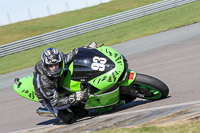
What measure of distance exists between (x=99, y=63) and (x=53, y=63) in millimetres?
727

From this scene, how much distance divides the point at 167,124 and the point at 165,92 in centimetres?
157

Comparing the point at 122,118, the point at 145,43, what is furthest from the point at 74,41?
the point at 122,118

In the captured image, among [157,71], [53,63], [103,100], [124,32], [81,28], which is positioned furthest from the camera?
[81,28]

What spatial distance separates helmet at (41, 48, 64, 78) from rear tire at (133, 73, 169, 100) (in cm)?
122

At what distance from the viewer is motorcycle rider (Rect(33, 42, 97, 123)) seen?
548cm

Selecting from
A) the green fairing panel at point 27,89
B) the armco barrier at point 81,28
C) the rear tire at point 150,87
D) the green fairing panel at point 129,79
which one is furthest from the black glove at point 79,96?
the armco barrier at point 81,28

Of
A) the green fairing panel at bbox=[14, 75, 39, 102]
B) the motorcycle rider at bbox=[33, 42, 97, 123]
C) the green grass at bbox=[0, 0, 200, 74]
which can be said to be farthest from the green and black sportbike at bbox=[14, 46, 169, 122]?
the green grass at bbox=[0, 0, 200, 74]

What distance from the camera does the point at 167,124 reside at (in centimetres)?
434

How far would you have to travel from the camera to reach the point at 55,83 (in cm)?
569

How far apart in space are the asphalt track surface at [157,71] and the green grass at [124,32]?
1.75 m

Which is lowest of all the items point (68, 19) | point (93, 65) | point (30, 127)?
point (30, 127)

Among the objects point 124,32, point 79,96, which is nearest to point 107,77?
point 79,96

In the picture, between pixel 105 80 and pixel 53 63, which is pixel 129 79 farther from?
pixel 53 63

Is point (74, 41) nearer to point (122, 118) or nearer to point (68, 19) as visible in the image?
point (68, 19)
